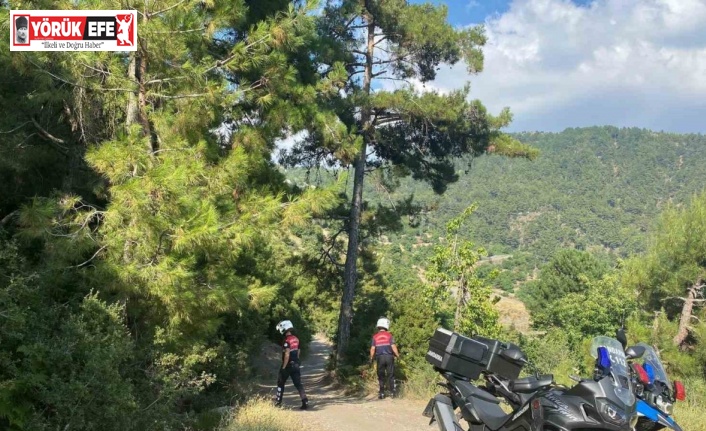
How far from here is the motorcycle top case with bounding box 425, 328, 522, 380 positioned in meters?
5.49

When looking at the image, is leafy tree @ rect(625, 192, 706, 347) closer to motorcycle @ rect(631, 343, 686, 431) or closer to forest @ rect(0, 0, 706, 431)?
forest @ rect(0, 0, 706, 431)

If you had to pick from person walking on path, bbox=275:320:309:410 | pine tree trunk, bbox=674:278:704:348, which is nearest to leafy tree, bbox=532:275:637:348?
pine tree trunk, bbox=674:278:704:348

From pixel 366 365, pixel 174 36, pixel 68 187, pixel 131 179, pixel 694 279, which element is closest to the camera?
pixel 131 179

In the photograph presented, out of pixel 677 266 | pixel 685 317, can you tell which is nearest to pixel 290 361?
pixel 685 317

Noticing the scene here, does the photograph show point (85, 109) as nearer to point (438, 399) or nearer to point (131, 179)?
point (131, 179)

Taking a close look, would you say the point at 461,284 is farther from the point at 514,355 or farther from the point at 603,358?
the point at 603,358

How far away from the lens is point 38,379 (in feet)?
19.3

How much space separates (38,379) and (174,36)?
15.2 ft

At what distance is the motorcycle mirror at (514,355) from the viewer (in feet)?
16.9

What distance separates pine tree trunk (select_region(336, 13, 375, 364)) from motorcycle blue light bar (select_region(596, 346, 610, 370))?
1250cm

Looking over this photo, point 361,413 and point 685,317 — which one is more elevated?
point 361,413

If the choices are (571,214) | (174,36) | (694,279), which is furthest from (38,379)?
(571,214)

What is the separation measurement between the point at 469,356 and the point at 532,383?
903 millimetres

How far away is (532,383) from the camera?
4.83 m
